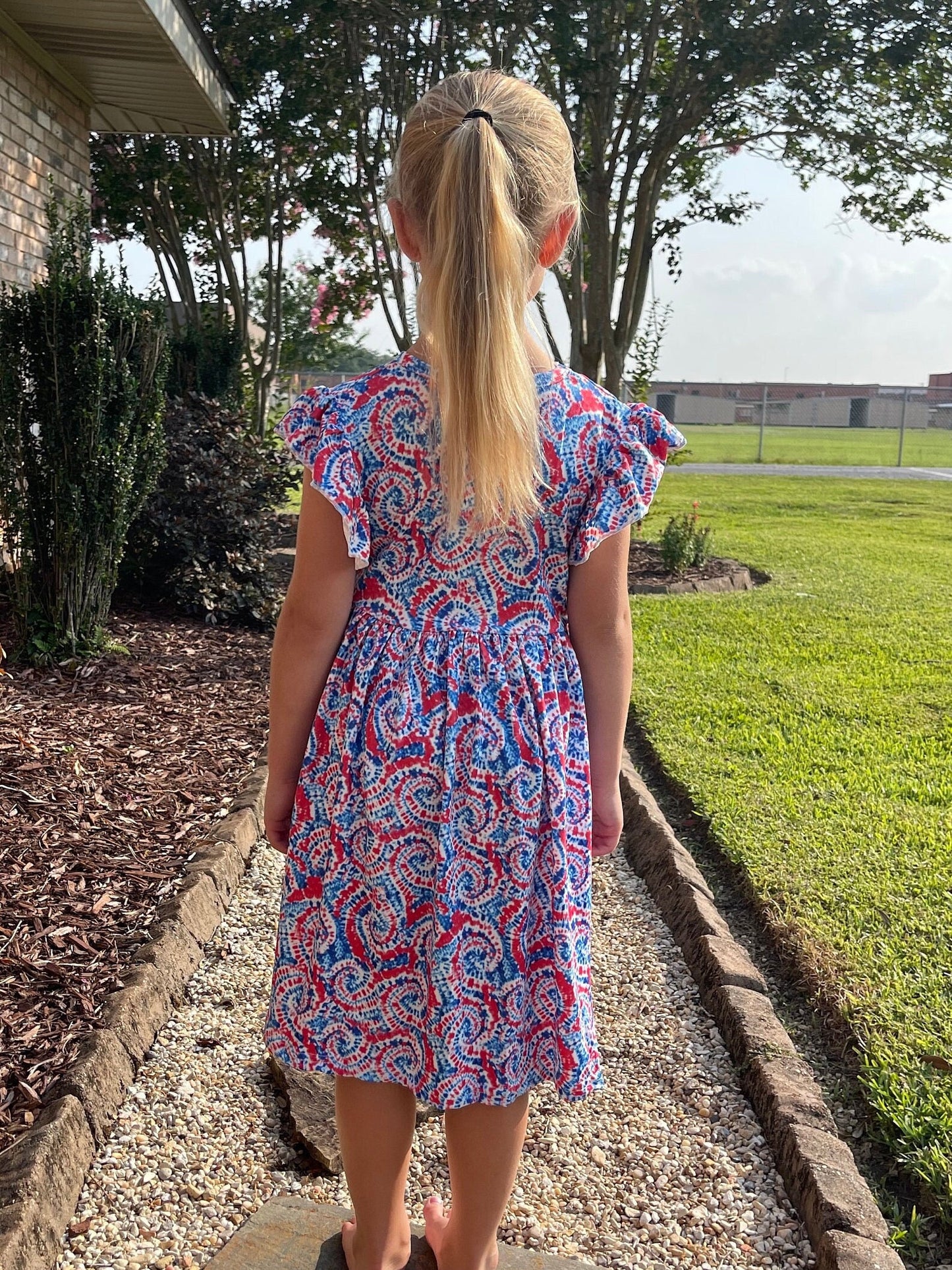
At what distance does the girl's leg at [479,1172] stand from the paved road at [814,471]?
19231 millimetres

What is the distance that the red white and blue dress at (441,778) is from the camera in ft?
5.20

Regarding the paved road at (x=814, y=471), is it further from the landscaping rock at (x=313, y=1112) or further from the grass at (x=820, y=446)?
the landscaping rock at (x=313, y=1112)

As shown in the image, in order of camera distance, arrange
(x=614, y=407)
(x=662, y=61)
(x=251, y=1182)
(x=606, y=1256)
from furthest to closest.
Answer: (x=662, y=61)
(x=251, y=1182)
(x=606, y=1256)
(x=614, y=407)

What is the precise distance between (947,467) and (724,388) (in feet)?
58.7

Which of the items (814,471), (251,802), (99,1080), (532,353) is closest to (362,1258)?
(99,1080)

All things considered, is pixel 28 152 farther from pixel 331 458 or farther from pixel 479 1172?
pixel 479 1172

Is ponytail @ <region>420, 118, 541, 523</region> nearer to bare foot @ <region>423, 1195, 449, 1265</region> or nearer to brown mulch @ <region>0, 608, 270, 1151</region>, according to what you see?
bare foot @ <region>423, 1195, 449, 1265</region>

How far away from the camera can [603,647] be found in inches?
67.0

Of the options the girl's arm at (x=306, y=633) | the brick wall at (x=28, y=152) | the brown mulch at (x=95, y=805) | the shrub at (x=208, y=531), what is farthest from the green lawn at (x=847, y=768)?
the brick wall at (x=28, y=152)

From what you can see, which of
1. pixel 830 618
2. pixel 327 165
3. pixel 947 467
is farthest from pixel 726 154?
pixel 947 467

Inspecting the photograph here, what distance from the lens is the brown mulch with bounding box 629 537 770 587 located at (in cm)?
850

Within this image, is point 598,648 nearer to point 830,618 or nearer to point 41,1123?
point 41,1123

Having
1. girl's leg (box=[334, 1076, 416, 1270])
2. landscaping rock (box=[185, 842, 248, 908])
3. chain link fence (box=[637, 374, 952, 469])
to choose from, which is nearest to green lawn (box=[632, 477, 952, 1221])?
girl's leg (box=[334, 1076, 416, 1270])

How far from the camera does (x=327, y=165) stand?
10625mm
